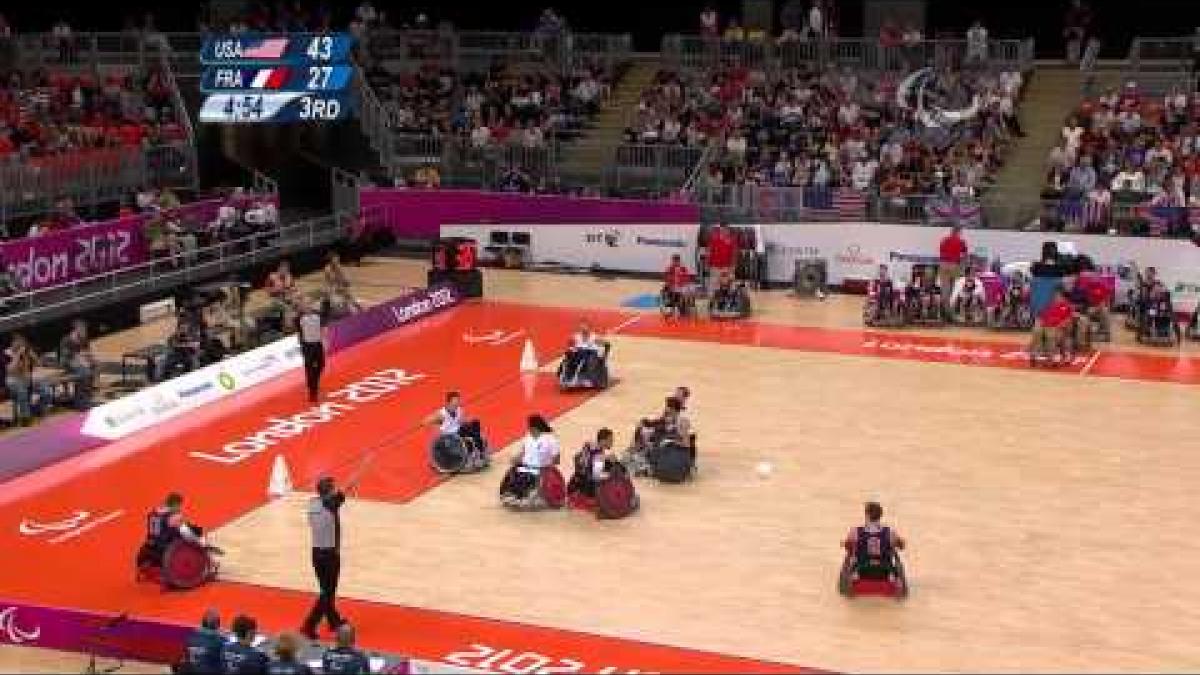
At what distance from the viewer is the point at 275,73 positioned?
126 feet

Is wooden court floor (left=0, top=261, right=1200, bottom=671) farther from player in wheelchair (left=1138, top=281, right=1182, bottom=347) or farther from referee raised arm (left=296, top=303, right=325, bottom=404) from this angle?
player in wheelchair (left=1138, top=281, right=1182, bottom=347)

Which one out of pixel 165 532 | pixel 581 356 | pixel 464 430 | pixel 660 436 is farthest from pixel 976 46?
pixel 165 532

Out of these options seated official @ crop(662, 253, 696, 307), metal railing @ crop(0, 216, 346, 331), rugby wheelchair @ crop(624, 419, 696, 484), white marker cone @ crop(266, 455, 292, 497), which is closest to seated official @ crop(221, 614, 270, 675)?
white marker cone @ crop(266, 455, 292, 497)

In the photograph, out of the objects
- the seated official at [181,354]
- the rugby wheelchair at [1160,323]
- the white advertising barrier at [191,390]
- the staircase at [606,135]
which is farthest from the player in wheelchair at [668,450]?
the staircase at [606,135]

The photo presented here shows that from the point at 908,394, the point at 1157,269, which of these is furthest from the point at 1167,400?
the point at 1157,269

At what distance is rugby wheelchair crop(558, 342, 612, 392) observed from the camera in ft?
95.1

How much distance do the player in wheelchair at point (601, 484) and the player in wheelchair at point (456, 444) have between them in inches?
81.4

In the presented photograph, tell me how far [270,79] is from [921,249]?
14299mm

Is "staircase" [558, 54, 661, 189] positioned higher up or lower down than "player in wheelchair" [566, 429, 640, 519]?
higher up

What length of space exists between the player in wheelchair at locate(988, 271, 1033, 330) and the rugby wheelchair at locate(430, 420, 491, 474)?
13.3 meters

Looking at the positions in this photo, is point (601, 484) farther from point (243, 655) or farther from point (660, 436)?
point (243, 655)

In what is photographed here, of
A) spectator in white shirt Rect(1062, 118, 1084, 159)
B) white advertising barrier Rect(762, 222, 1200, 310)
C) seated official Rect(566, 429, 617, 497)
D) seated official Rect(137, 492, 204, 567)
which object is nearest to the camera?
seated official Rect(137, 492, 204, 567)

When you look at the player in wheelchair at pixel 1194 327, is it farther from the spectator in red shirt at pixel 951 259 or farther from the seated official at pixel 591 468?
the seated official at pixel 591 468

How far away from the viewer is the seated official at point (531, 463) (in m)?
23.0
